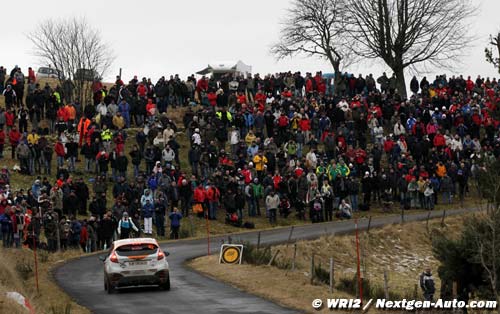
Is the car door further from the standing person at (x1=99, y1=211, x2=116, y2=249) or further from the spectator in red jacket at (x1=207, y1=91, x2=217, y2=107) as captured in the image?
the spectator in red jacket at (x1=207, y1=91, x2=217, y2=107)

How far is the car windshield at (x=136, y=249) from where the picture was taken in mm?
28391

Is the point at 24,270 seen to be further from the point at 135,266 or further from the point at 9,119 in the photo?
the point at 9,119

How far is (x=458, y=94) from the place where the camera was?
5894 centimetres

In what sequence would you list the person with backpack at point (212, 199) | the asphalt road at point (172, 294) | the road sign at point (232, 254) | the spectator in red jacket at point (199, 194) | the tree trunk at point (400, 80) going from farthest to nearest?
1. the tree trunk at point (400, 80)
2. the person with backpack at point (212, 199)
3. the spectator in red jacket at point (199, 194)
4. the road sign at point (232, 254)
5. the asphalt road at point (172, 294)

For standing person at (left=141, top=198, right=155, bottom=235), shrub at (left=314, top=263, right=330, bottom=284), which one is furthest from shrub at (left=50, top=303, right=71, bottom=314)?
standing person at (left=141, top=198, right=155, bottom=235)

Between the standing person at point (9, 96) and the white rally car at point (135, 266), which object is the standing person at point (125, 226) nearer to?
the white rally car at point (135, 266)

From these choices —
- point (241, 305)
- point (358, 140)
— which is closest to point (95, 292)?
point (241, 305)

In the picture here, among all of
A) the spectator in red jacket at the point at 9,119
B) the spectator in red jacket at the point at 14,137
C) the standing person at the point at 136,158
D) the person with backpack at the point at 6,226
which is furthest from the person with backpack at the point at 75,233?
the spectator in red jacket at the point at 9,119

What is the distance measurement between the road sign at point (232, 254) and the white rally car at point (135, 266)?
524 cm

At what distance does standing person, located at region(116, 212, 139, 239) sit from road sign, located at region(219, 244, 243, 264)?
6.14m

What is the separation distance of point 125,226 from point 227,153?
13.0 meters

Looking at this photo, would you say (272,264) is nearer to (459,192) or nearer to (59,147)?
(59,147)

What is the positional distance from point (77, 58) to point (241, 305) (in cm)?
4249

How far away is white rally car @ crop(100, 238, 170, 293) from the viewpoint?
28.2m
